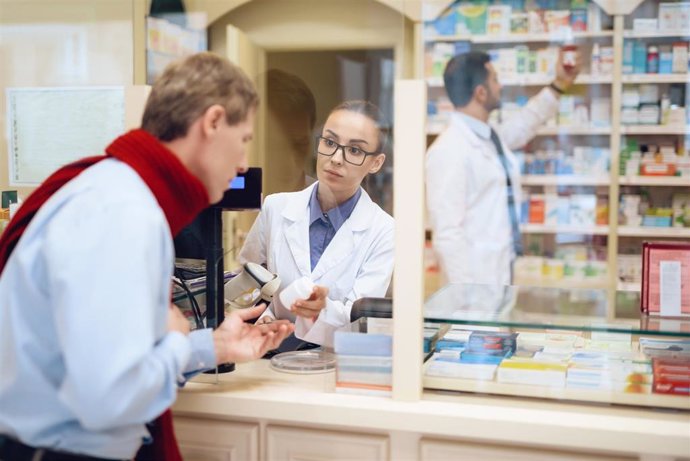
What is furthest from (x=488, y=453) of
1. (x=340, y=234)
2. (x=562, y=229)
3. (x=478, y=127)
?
(x=562, y=229)

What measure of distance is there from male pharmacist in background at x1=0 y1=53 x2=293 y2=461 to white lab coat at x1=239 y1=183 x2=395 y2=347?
14.8 inches

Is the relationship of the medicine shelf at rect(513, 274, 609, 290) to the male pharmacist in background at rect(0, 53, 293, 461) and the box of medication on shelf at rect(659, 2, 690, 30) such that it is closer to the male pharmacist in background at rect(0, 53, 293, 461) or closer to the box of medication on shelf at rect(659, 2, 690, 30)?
the box of medication on shelf at rect(659, 2, 690, 30)

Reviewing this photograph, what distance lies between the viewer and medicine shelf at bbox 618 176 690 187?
576cm

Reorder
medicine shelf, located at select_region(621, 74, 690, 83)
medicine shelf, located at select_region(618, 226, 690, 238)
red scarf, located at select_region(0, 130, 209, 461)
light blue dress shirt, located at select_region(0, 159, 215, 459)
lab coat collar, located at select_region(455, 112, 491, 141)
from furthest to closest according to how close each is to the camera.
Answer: medicine shelf, located at select_region(618, 226, 690, 238) < medicine shelf, located at select_region(621, 74, 690, 83) < lab coat collar, located at select_region(455, 112, 491, 141) < red scarf, located at select_region(0, 130, 209, 461) < light blue dress shirt, located at select_region(0, 159, 215, 459)

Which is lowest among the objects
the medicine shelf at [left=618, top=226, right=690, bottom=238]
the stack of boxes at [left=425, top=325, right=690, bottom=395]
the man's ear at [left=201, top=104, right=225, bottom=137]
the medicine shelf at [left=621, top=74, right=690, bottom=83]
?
the stack of boxes at [left=425, top=325, right=690, bottom=395]

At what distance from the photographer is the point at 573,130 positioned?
19.6 ft

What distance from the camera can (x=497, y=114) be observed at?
6148 millimetres

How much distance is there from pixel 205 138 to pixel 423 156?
1.53 feet

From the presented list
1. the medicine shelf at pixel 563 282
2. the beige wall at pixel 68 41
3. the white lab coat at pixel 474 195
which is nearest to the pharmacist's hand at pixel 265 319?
the white lab coat at pixel 474 195

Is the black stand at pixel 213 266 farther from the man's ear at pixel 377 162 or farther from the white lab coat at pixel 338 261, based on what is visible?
the man's ear at pixel 377 162

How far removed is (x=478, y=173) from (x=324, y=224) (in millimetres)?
2573

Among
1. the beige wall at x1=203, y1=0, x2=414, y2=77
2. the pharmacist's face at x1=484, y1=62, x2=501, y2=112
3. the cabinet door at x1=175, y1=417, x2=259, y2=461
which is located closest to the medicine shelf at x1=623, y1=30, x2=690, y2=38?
the pharmacist's face at x1=484, y1=62, x2=501, y2=112

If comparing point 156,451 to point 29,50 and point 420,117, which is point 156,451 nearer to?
point 420,117

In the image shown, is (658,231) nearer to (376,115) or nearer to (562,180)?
(562,180)
